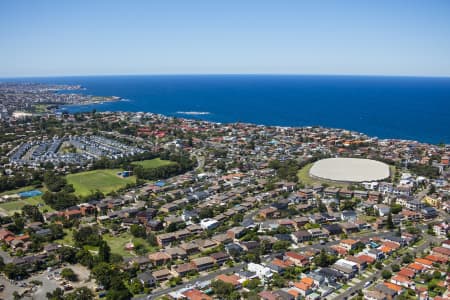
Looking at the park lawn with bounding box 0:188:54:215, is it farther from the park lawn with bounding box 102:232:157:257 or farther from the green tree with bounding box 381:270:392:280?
the green tree with bounding box 381:270:392:280

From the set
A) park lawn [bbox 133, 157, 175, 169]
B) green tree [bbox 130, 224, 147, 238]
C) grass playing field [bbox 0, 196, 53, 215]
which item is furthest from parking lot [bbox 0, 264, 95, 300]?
park lawn [bbox 133, 157, 175, 169]

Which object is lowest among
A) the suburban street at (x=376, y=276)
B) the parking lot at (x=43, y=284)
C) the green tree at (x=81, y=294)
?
the parking lot at (x=43, y=284)

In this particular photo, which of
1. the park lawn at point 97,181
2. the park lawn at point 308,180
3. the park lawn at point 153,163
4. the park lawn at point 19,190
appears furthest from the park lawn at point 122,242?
the park lawn at point 153,163

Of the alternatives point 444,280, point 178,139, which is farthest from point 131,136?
point 444,280

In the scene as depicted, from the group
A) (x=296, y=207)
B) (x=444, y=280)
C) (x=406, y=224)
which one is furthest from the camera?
(x=296, y=207)

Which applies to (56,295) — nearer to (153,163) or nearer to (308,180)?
(308,180)

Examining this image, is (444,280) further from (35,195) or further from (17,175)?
(17,175)

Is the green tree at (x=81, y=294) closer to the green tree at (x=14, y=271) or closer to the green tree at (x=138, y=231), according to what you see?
the green tree at (x=14, y=271)
